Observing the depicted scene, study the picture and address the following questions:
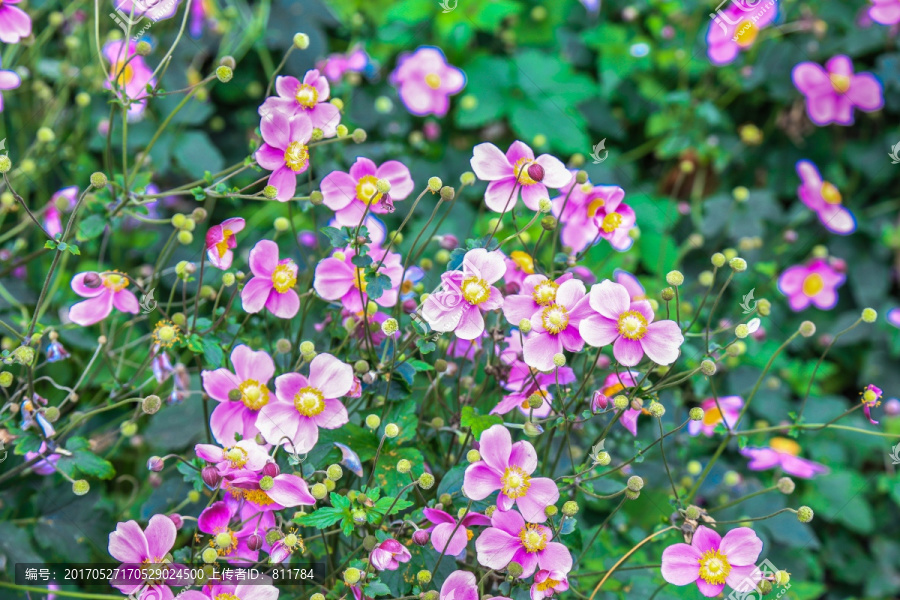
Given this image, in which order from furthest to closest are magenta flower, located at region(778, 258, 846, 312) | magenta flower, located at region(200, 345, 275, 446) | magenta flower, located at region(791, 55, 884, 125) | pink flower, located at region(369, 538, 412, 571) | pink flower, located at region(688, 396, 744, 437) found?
magenta flower, located at region(791, 55, 884, 125) < magenta flower, located at region(778, 258, 846, 312) < pink flower, located at region(688, 396, 744, 437) < magenta flower, located at region(200, 345, 275, 446) < pink flower, located at region(369, 538, 412, 571)

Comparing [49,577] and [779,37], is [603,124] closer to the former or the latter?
[779,37]

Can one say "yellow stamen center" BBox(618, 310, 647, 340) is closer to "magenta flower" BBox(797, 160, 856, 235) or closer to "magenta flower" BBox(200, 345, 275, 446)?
"magenta flower" BBox(200, 345, 275, 446)

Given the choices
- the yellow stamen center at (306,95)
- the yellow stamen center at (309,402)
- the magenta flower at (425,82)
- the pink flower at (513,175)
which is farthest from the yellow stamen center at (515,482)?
the magenta flower at (425,82)

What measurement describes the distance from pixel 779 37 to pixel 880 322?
855 mm

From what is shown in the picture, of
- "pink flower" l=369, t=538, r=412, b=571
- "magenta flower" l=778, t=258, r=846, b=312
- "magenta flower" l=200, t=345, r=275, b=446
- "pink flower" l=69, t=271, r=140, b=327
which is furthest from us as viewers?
"magenta flower" l=778, t=258, r=846, b=312

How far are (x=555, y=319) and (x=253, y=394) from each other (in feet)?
1.32

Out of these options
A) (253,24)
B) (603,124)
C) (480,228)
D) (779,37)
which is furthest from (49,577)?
(779,37)

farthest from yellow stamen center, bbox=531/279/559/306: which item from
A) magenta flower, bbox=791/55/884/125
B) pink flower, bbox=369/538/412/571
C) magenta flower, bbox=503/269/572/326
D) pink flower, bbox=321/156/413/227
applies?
magenta flower, bbox=791/55/884/125

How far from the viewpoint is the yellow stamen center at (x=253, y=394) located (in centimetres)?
95

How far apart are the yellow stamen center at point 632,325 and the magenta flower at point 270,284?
434mm

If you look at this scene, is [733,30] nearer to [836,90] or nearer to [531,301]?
[836,90]

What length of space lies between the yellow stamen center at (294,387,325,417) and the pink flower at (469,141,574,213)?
343 mm

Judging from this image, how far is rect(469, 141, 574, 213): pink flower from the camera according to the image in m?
0.99

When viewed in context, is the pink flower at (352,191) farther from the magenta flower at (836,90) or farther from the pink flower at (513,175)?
the magenta flower at (836,90)
